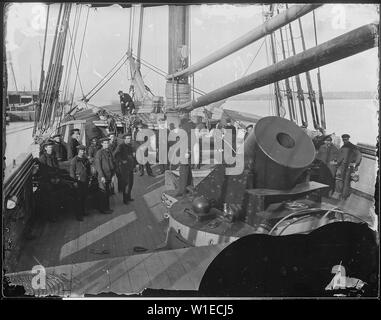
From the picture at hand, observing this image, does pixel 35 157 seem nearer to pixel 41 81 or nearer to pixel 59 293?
pixel 41 81

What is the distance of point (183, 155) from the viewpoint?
123 inches

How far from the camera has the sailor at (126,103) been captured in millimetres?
3148

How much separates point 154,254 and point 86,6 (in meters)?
1.95

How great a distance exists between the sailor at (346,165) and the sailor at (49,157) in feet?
7.33

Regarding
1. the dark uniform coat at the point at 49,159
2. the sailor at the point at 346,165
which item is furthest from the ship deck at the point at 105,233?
the sailor at the point at 346,165

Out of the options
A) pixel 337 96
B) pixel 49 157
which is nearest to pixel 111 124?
pixel 49 157

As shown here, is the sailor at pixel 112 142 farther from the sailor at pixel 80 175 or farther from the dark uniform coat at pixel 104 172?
the sailor at pixel 80 175

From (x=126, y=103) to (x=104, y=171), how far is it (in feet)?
1.87

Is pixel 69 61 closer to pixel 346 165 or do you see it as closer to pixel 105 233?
pixel 105 233

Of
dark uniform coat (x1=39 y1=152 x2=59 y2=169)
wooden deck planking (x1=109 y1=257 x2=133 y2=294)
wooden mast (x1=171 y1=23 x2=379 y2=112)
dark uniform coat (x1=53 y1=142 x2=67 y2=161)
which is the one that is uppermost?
wooden mast (x1=171 y1=23 x2=379 y2=112)

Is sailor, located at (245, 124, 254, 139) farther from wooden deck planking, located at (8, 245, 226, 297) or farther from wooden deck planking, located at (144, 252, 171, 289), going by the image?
wooden deck planking, located at (144, 252, 171, 289)

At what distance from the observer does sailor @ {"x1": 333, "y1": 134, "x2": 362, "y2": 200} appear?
10.3 ft

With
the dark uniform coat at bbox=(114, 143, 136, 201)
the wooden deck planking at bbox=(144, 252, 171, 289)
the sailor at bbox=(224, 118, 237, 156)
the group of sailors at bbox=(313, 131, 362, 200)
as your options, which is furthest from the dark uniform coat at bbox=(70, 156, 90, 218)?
the group of sailors at bbox=(313, 131, 362, 200)

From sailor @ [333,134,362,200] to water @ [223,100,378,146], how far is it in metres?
0.06
